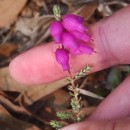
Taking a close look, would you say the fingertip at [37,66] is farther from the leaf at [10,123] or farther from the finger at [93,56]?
the leaf at [10,123]

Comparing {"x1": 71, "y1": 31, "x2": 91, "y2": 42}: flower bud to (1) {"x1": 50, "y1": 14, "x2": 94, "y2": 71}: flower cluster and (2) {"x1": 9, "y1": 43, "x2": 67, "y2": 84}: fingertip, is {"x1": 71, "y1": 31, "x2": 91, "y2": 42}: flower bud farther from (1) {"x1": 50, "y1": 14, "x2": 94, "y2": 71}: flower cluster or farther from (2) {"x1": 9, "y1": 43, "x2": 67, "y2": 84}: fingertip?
(2) {"x1": 9, "y1": 43, "x2": 67, "y2": 84}: fingertip

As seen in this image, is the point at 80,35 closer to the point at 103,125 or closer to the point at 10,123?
the point at 103,125

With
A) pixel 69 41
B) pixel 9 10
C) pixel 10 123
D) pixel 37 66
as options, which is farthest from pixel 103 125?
pixel 9 10

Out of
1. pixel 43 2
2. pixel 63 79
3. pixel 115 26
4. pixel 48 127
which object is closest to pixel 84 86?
pixel 63 79

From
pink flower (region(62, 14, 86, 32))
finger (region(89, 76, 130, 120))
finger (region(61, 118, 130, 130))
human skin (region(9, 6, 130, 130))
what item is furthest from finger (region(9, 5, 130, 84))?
finger (region(61, 118, 130, 130))

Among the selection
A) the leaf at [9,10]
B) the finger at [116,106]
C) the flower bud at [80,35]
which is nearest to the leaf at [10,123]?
the finger at [116,106]

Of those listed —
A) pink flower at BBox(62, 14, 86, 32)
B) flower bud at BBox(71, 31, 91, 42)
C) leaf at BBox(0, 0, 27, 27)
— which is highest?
pink flower at BBox(62, 14, 86, 32)
